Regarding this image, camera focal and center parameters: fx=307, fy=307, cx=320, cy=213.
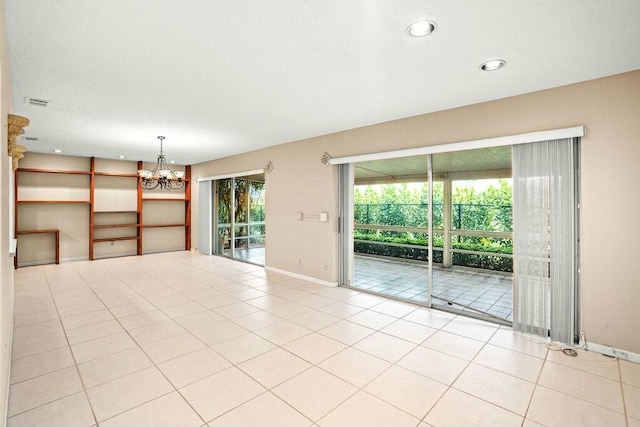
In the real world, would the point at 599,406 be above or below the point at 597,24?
below

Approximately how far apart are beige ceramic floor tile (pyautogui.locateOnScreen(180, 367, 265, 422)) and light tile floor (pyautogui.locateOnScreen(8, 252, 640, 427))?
0.01 metres

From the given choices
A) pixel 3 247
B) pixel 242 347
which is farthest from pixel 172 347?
pixel 3 247

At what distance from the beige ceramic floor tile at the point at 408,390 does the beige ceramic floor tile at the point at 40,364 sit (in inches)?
105

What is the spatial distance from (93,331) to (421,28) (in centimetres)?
433

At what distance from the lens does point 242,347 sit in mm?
3029

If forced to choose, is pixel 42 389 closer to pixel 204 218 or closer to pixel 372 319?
pixel 372 319

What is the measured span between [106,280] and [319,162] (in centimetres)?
450

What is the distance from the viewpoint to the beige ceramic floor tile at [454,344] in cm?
293

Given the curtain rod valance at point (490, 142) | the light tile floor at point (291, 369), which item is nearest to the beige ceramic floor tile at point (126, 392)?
the light tile floor at point (291, 369)

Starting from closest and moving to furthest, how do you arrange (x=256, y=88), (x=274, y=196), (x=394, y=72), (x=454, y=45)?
(x=454, y=45), (x=394, y=72), (x=256, y=88), (x=274, y=196)

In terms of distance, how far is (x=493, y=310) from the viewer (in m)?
4.12

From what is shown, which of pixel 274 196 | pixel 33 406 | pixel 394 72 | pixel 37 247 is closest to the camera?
pixel 33 406

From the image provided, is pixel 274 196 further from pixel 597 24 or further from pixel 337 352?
pixel 597 24

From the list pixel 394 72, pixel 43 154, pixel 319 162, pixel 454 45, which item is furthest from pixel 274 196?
pixel 43 154
